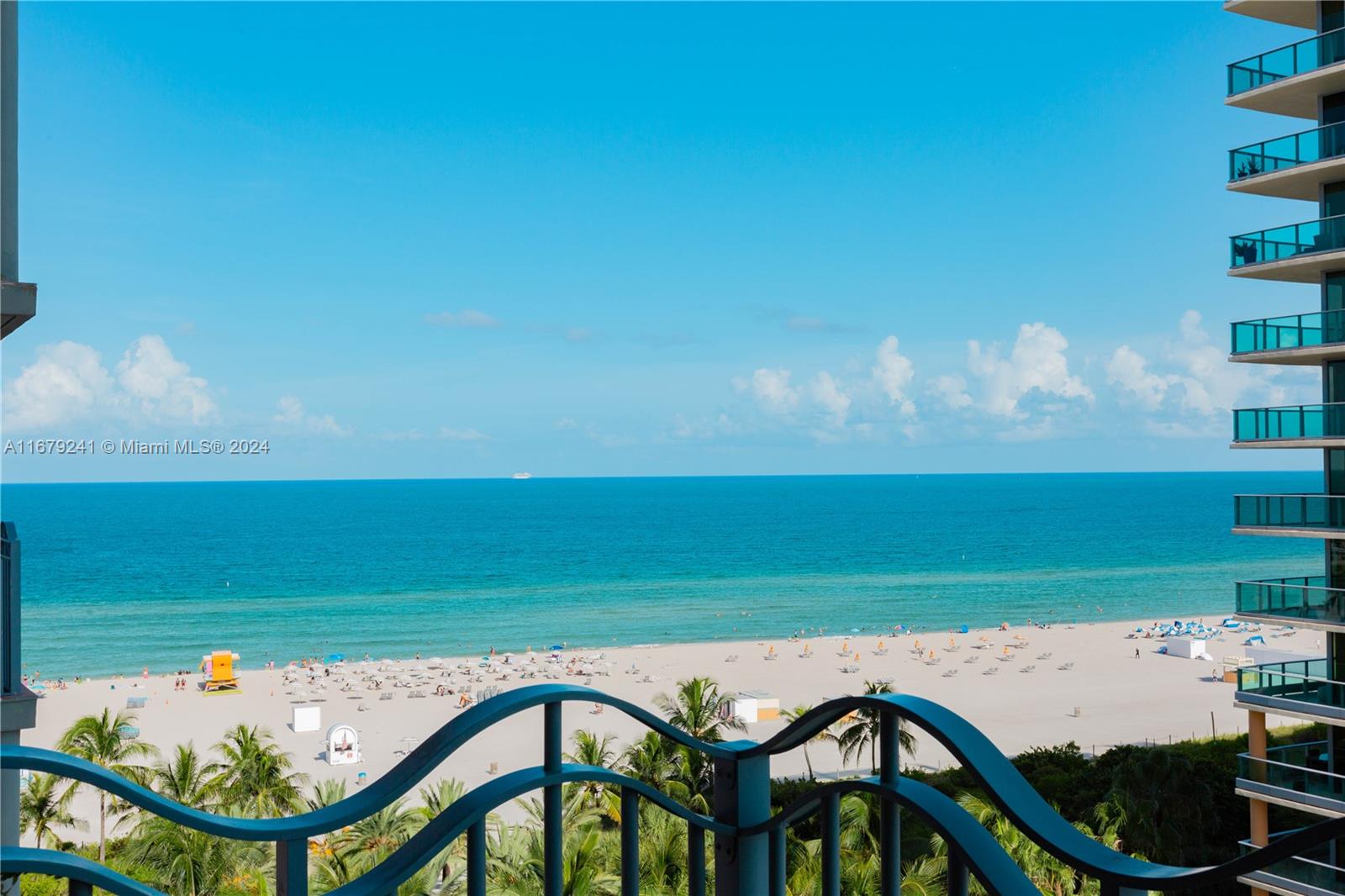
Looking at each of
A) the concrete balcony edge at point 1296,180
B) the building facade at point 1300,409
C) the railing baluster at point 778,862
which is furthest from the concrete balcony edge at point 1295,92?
the railing baluster at point 778,862

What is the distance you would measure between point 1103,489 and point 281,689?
166379 millimetres

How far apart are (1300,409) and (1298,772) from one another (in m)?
6.49

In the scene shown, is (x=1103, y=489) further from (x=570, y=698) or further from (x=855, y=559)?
(x=570, y=698)

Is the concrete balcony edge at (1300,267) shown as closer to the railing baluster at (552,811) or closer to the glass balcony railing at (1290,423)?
the glass balcony railing at (1290,423)

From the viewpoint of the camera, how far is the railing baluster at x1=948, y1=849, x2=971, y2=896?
5.02 ft

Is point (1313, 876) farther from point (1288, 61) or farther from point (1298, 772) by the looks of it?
point (1288, 61)

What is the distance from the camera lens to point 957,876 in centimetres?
154

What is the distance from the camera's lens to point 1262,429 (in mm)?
21031

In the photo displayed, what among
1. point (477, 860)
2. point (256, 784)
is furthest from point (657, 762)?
point (477, 860)

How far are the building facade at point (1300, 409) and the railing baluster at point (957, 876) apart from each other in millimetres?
19422

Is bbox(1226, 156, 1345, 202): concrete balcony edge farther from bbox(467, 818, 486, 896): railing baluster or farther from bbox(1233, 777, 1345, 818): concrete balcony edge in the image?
bbox(467, 818, 486, 896): railing baluster

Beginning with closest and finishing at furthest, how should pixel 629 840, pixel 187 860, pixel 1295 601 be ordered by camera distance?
pixel 629 840
pixel 187 860
pixel 1295 601

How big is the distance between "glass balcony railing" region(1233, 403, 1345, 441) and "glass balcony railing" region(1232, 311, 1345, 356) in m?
1.19

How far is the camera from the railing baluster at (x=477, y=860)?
1.79 metres
